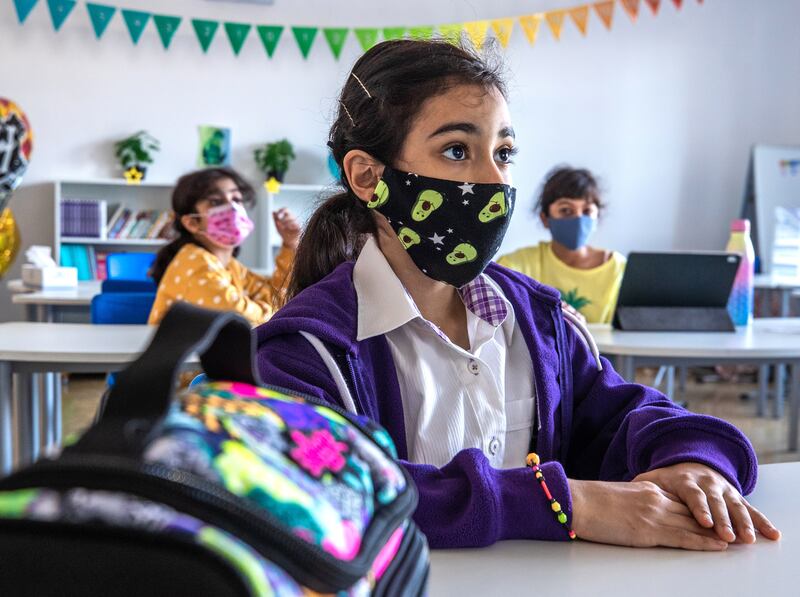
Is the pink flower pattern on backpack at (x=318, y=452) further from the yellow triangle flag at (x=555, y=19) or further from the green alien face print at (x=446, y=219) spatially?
the yellow triangle flag at (x=555, y=19)

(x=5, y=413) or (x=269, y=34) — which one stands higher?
(x=269, y=34)

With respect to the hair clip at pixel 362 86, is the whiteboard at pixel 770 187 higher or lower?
higher

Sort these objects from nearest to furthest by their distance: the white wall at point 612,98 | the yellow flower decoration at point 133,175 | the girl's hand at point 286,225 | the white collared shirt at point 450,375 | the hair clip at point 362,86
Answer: the white collared shirt at point 450,375
the hair clip at point 362,86
the girl's hand at point 286,225
the yellow flower decoration at point 133,175
the white wall at point 612,98

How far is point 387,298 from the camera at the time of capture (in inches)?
41.5

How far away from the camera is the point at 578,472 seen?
1176 millimetres

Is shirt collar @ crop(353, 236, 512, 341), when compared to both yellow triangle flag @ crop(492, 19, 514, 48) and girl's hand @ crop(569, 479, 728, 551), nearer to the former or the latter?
girl's hand @ crop(569, 479, 728, 551)

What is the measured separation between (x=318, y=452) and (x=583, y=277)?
2.74 metres

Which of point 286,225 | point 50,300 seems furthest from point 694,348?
point 50,300

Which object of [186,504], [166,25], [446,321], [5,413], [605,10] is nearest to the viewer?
[186,504]

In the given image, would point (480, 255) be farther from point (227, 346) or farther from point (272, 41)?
point (272, 41)

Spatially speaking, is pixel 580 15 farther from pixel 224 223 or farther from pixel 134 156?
pixel 224 223

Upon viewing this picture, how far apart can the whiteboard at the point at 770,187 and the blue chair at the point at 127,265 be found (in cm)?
421

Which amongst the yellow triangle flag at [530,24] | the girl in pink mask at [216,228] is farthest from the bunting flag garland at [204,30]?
the girl in pink mask at [216,228]

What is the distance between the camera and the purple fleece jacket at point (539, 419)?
788mm
